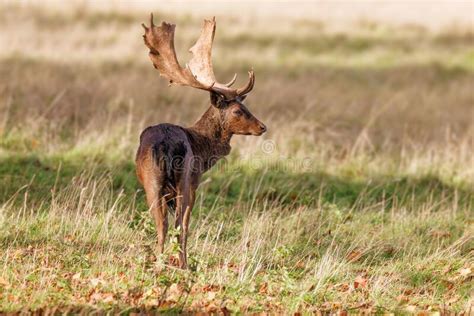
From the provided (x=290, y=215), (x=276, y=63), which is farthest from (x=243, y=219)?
(x=276, y=63)

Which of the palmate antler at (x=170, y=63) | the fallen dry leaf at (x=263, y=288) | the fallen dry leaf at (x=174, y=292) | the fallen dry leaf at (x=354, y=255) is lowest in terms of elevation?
the fallen dry leaf at (x=354, y=255)

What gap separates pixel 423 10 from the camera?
127 ft

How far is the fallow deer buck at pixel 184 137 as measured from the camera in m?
7.54

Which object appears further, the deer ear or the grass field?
the deer ear

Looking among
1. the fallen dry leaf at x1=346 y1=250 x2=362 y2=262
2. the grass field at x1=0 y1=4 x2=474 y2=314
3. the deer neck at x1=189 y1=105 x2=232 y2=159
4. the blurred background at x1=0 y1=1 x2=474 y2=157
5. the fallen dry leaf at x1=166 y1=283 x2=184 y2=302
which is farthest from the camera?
the blurred background at x1=0 y1=1 x2=474 y2=157

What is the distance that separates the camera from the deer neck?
329 inches

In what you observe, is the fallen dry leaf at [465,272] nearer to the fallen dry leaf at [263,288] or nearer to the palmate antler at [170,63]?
the fallen dry leaf at [263,288]

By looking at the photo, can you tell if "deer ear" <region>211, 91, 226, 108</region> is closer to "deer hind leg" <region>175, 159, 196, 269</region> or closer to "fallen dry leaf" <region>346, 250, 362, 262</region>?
"deer hind leg" <region>175, 159, 196, 269</region>

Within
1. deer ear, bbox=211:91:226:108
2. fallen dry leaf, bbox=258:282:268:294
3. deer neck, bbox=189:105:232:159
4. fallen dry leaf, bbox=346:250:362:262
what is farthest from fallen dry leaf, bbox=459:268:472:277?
deer ear, bbox=211:91:226:108

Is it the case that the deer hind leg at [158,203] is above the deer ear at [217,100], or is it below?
below

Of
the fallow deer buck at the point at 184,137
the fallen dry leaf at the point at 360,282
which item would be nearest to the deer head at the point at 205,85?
the fallow deer buck at the point at 184,137

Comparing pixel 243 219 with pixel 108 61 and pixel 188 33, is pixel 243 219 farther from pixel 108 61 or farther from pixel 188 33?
pixel 188 33

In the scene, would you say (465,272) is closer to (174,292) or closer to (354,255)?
(354,255)

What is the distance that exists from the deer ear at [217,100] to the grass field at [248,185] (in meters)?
1.16
